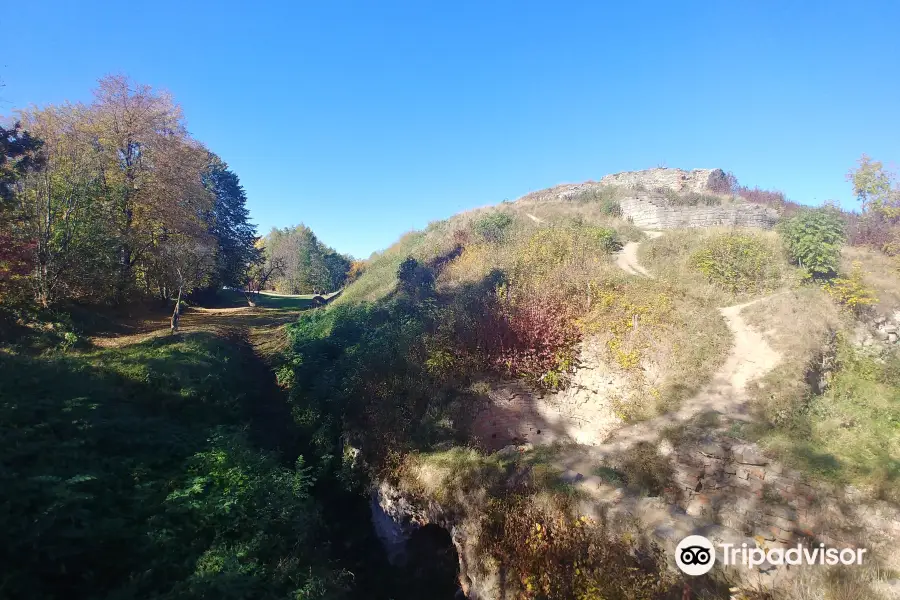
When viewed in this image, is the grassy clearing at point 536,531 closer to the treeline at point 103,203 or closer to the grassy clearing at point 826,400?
the grassy clearing at point 826,400

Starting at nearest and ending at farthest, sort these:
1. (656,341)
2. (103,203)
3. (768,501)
→ (768,501) → (656,341) → (103,203)

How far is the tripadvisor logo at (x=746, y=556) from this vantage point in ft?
15.4

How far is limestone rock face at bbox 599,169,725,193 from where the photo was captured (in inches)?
1091

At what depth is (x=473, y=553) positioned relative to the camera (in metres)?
6.02

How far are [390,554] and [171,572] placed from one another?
4155 millimetres

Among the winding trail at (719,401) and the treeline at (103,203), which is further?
the treeline at (103,203)

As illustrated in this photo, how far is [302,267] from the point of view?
47500mm

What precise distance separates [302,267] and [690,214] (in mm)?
41638

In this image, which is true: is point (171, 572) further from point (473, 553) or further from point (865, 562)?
→ point (865, 562)

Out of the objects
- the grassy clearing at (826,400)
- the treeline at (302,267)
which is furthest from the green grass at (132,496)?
the treeline at (302,267)

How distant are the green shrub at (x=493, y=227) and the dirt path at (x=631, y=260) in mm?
5603

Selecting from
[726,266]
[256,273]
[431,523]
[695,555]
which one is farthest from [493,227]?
[256,273]

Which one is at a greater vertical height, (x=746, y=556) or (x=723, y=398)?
(x=723, y=398)

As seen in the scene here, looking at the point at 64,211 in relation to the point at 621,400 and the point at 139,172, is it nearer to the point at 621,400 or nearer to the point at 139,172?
the point at 139,172
